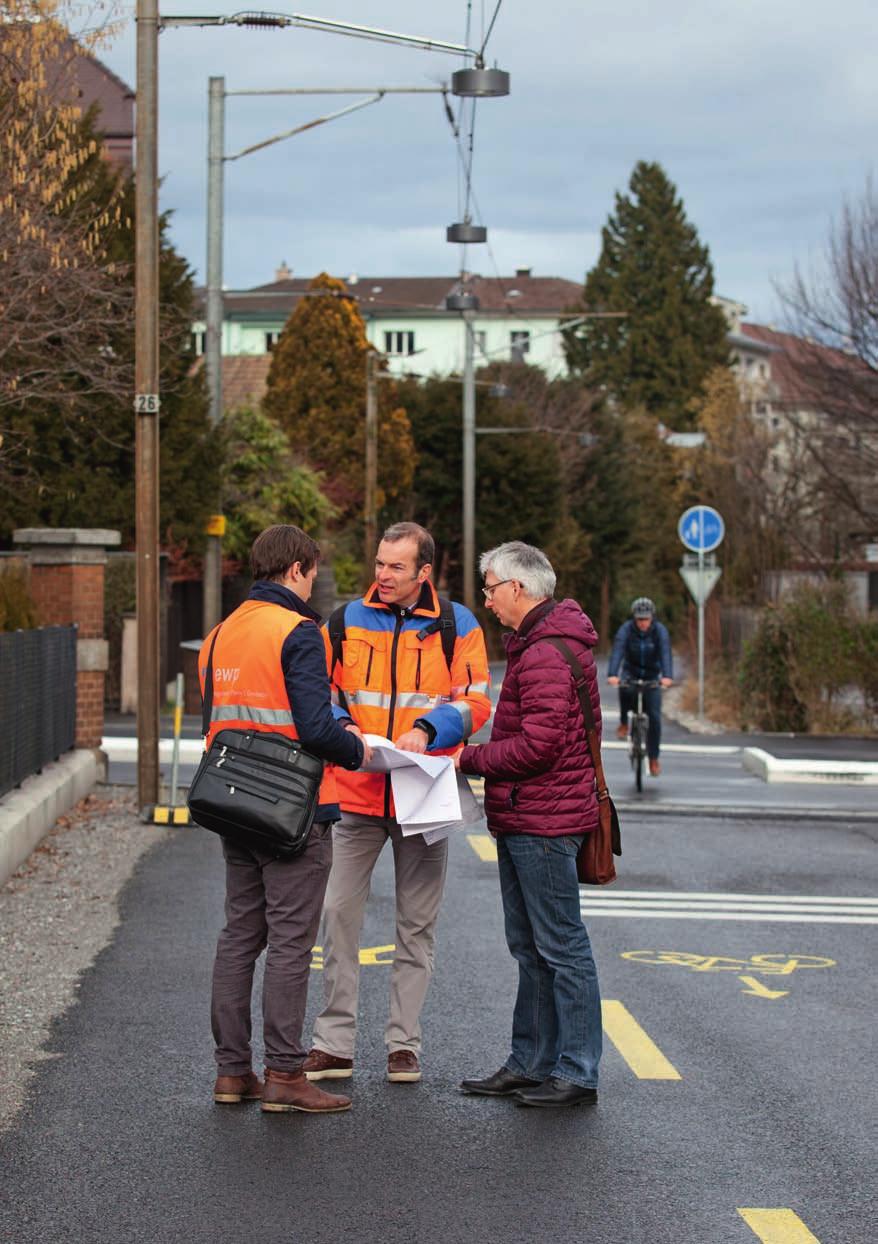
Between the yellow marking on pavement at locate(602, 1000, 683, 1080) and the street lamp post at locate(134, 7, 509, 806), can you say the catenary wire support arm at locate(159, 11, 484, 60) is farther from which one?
the yellow marking on pavement at locate(602, 1000, 683, 1080)

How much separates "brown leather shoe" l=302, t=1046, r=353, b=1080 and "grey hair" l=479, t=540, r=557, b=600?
172 cm

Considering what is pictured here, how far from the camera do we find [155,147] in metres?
15.5

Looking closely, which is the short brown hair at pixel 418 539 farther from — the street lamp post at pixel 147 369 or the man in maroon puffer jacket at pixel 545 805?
the street lamp post at pixel 147 369

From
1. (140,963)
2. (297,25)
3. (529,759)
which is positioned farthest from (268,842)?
(297,25)

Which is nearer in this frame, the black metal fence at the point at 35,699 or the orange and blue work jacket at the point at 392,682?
the orange and blue work jacket at the point at 392,682

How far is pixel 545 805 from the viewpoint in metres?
6.63

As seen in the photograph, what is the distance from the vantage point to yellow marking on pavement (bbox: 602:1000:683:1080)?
7141mm

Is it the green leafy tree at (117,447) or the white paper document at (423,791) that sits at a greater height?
the green leafy tree at (117,447)

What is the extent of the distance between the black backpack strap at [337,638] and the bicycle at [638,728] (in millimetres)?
11028

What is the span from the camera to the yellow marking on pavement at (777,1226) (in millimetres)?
5203

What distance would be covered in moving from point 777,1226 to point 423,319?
10326cm

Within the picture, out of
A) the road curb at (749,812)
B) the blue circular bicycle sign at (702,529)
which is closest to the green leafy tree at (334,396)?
the blue circular bicycle sign at (702,529)

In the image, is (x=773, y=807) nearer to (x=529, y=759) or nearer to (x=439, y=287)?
(x=529, y=759)

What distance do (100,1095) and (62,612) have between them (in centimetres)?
1053
